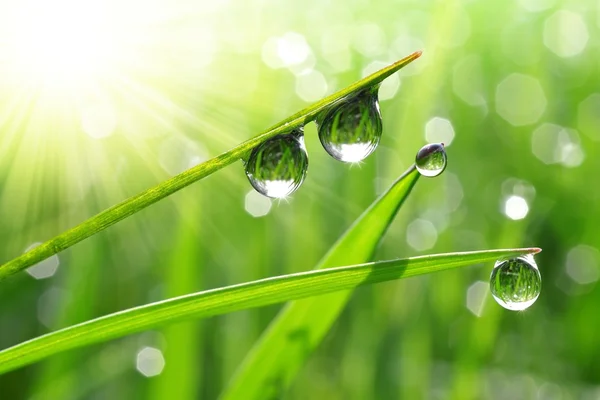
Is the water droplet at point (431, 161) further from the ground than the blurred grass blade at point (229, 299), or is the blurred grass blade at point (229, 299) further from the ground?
the water droplet at point (431, 161)

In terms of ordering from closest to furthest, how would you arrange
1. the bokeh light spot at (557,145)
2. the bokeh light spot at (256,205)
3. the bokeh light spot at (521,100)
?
the bokeh light spot at (256,205)
the bokeh light spot at (557,145)
the bokeh light spot at (521,100)

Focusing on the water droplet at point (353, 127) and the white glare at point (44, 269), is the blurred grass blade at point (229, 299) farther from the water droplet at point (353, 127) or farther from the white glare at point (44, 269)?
the white glare at point (44, 269)

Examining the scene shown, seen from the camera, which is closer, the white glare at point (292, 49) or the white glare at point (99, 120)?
→ the white glare at point (99, 120)

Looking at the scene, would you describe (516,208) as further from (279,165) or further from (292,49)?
(292,49)

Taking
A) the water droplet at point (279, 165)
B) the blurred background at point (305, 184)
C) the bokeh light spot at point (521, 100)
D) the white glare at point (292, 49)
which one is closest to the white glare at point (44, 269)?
the blurred background at point (305, 184)

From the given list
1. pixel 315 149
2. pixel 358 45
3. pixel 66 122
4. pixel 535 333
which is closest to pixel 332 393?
pixel 535 333

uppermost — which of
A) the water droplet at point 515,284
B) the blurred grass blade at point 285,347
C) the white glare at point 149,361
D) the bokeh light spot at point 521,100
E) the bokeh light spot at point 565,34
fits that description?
the bokeh light spot at point 565,34

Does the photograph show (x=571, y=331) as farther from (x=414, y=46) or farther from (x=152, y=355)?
(x=414, y=46)

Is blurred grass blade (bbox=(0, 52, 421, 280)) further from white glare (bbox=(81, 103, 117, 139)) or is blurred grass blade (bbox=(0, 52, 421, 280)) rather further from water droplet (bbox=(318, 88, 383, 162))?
white glare (bbox=(81, 103, 117, 139))
